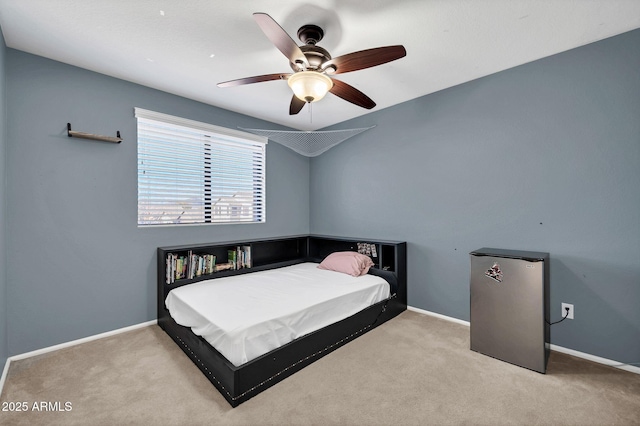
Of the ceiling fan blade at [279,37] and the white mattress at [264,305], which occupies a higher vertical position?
the ceiling fan blade at [279,37]

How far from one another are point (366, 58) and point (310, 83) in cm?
39

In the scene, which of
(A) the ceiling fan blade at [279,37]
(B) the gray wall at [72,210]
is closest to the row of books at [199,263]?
(B) the gray wall at [72,210]

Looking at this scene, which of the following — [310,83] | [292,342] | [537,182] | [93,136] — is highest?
[310,83]

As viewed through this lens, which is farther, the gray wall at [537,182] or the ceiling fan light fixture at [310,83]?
the gray wall at [537,182]

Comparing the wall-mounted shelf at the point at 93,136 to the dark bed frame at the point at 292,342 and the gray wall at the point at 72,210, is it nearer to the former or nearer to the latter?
the gray wall at the point at 72,210

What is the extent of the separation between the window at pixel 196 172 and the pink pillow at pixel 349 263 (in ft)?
4.03

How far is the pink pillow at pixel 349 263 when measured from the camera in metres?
3.12

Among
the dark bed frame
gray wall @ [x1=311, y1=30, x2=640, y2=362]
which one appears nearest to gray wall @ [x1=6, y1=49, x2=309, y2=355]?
the dark bed frame

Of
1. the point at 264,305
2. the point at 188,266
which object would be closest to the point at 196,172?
the point at 188,266

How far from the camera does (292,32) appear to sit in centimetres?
199

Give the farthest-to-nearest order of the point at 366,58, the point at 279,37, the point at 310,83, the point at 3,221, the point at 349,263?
the point at 349,263 < the point at 3,221 < the point at 310,83 < the point at 366,58 < the point at 279,37

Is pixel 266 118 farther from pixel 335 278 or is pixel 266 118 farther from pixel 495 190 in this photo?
pixel 495 190

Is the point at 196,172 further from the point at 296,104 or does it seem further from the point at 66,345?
the point at 66,345

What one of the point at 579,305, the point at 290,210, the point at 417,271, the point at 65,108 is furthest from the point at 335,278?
the point at 65,108
